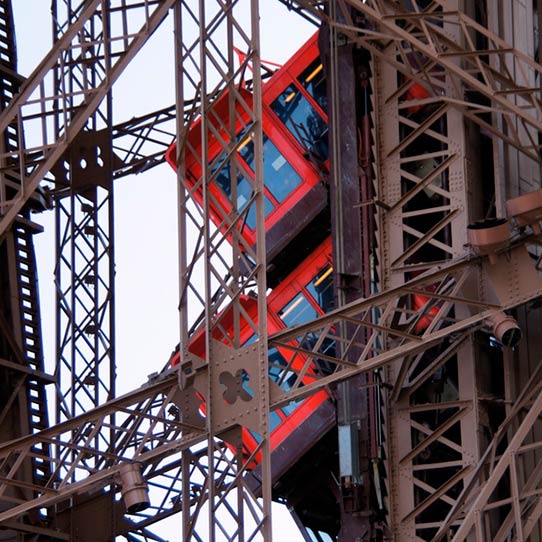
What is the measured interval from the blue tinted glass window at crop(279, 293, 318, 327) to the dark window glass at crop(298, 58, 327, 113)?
8.90 ft

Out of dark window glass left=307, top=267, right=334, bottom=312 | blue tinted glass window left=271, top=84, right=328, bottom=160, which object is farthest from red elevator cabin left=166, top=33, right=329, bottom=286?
dark window glass left=307, top=267, right=334, bottom=312

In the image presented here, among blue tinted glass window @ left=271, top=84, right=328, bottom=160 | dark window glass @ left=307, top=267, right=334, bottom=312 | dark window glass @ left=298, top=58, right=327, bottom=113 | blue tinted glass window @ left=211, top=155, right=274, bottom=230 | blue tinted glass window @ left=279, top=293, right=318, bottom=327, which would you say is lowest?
blue tinted glass window @ left=279, top=293, right=318, bottom=327

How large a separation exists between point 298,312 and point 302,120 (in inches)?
107

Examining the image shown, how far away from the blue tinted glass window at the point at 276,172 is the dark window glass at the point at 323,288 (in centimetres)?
123

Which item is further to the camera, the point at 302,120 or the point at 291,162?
the point at 302,120

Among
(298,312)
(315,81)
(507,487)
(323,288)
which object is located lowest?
(507,487)

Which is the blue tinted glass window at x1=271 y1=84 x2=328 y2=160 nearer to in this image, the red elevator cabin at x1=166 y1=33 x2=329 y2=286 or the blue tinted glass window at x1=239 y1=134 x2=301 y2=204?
the red elevator cabin at x1=166 y1=33 x2=329 y2=286

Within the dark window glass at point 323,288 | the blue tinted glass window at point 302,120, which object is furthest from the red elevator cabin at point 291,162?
the dark window glass at point 323,288

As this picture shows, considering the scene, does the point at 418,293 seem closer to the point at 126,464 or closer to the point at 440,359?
the point at 440,359

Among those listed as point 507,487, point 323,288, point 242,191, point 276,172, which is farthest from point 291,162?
point 507,487

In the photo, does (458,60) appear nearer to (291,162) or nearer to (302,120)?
(302,120)

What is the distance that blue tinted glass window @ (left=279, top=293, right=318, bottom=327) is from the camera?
33812 mm

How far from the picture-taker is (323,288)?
33781 mm

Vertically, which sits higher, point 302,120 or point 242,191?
point 302,120
